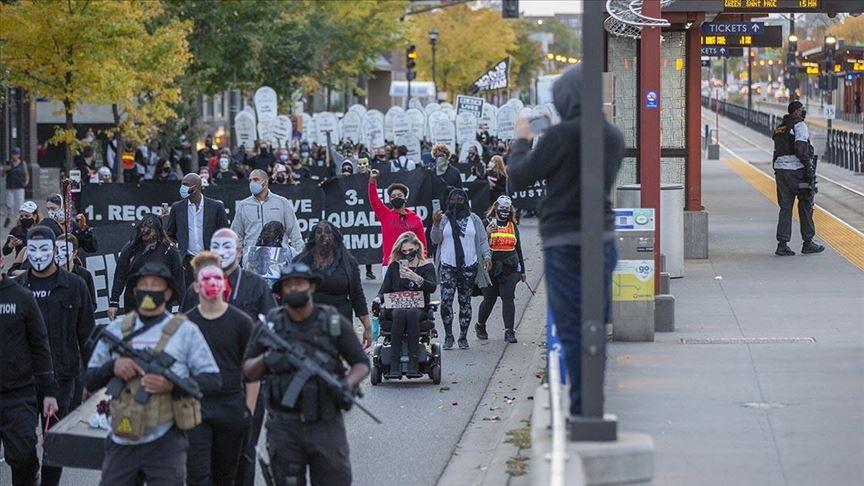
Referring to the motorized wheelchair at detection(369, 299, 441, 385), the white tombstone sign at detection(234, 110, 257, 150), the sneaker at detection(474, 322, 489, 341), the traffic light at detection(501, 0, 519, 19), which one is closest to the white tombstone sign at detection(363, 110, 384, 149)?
the white tombstone sign at detection(234, 110, 257, 150)

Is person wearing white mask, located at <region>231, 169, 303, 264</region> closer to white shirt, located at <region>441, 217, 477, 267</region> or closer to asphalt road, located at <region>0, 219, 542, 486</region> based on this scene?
white shirt, located at <region>441, 217, 477, 267</region>

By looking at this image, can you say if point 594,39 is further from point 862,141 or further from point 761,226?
point 862,141

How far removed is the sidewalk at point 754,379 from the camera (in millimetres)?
9398

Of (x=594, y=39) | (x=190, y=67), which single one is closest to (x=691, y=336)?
(x=594, y=39)

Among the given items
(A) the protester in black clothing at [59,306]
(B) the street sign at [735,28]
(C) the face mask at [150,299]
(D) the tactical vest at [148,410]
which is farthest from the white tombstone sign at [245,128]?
(D) the tactical vest at [148,410]

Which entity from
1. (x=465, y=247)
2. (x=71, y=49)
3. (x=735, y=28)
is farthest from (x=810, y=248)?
(x=71, y=49)

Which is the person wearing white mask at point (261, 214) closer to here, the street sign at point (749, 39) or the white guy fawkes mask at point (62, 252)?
the white guy fawkes mask at point (62, 252)

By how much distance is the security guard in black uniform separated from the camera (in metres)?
7.69

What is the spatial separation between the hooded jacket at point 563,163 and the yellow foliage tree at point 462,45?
81311 millimetres

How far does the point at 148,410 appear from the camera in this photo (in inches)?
297

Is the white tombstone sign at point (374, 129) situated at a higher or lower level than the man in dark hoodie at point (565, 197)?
higher

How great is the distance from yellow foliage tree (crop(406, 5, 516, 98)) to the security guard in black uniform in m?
80.7

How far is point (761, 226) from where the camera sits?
27812 millimetres

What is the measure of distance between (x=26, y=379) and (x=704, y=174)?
41.8 meters
